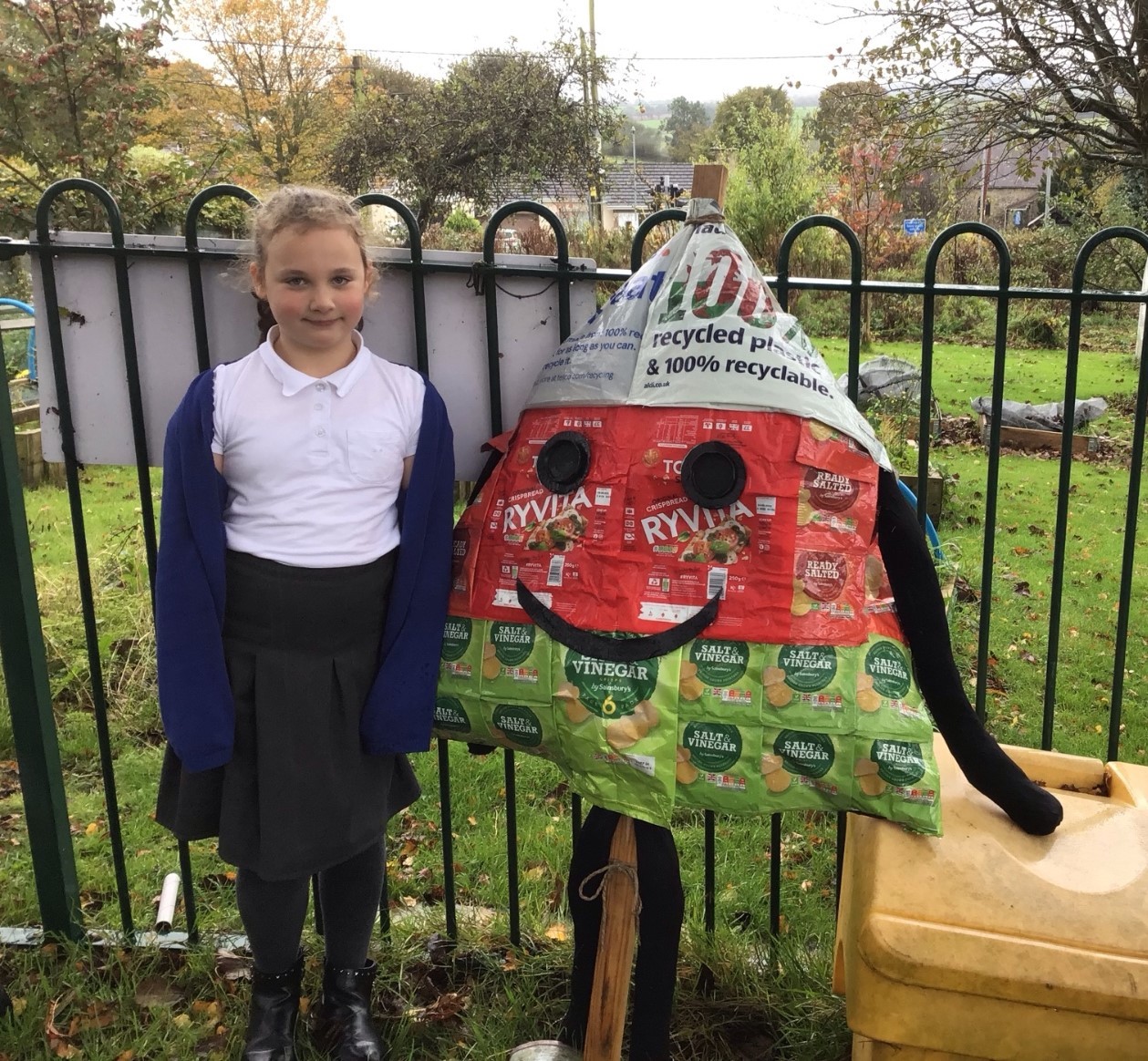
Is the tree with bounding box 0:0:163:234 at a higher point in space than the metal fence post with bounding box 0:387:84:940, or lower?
higher

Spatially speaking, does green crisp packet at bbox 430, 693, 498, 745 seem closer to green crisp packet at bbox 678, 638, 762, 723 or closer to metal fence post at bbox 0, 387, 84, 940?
green crisp packet at bbox 678, 638, 762, 723

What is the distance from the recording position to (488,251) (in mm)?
2207

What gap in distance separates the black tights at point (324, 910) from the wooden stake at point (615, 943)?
59 cm

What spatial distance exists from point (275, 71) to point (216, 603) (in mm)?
30384

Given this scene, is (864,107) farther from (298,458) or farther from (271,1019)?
(271,1019)

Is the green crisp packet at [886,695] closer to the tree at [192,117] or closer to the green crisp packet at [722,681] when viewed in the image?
Answer: the green crisp packet at [722,681]

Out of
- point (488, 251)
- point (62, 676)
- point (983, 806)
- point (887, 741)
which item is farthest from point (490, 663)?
point (62, 676)

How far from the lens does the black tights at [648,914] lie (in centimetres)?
192

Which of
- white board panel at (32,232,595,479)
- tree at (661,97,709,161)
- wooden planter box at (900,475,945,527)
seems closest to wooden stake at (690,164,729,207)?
white board panel at (32,232,595,479)

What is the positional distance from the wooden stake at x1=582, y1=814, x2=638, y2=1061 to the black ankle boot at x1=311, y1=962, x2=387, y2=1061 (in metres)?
0.62

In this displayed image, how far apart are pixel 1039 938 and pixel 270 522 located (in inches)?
61.9

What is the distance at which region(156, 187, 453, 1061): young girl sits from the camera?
1.85 metres

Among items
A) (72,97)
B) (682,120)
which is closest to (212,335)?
(72,97)

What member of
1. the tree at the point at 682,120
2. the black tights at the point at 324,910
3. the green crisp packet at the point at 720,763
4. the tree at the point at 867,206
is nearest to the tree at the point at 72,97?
the black tights at the point at 324,910
